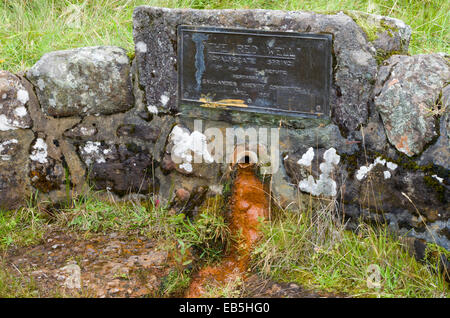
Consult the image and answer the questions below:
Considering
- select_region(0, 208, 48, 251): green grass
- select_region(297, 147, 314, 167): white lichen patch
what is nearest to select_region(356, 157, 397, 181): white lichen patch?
select_region(297, 147, 314, 167): white lichen patch

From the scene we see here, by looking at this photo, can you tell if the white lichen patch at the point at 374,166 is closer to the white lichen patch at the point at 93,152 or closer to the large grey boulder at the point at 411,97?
the large grey boulder at the point at 411,97

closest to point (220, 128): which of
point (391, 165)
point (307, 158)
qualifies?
point (307, 158)

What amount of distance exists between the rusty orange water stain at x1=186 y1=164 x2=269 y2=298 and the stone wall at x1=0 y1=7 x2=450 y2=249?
0.09 meters

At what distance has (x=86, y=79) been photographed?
2887mm

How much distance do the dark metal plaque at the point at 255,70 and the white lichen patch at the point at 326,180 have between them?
0.24 m

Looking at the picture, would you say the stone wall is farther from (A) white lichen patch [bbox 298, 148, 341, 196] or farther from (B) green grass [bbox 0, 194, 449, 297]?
(B) green grass [bbox 0, 194, 449, 297]

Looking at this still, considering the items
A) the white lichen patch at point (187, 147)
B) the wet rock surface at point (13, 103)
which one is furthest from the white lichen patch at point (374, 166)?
the wet rock surface at point (13, 103)

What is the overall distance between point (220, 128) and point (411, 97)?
1073 millimetres

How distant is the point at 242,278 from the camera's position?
2.49m

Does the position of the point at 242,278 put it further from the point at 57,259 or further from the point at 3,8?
the point at 3,8

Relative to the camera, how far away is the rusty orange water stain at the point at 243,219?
8.61ft

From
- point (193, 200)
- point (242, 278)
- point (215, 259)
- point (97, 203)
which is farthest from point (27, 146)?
point (242, 278)

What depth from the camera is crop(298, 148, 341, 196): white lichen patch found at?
2.58 meters

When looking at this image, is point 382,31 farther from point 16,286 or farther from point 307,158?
point 16,286
